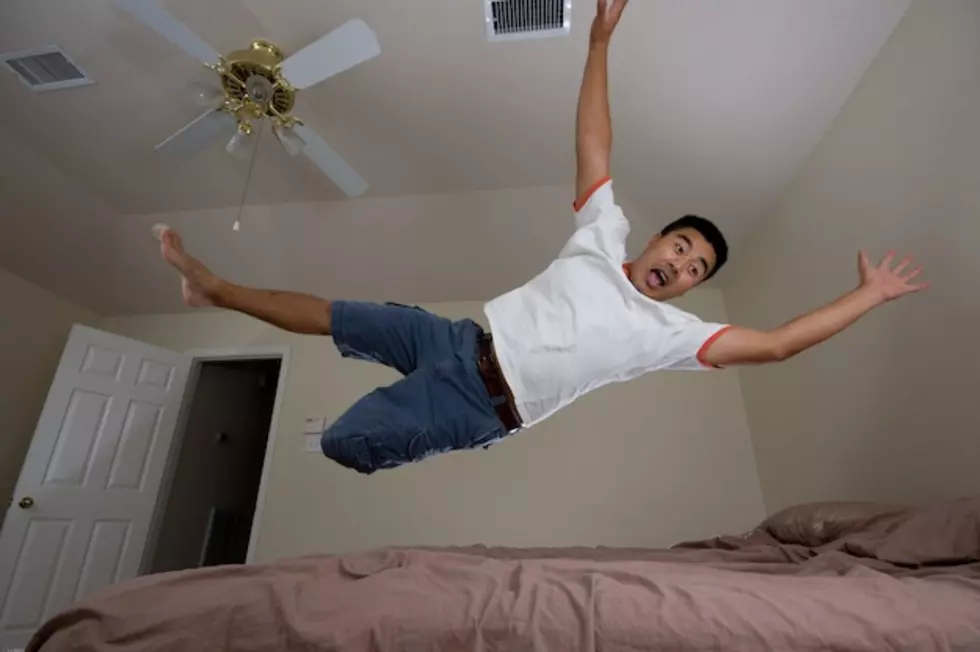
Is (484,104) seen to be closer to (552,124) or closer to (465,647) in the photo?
(552,124)

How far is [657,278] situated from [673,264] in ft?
0.17

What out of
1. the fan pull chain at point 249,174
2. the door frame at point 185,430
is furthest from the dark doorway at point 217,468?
the fan pull chain at point 249,174

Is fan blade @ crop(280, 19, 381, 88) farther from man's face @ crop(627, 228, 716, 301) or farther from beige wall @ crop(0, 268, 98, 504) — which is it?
beige wall @ crop(0, 268, 98, 504)

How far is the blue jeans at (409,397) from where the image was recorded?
1.24 metres

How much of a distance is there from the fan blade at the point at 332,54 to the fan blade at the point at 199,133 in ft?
1.06

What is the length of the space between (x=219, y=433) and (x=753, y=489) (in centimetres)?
362

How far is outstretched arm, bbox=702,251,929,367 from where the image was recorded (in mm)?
1198

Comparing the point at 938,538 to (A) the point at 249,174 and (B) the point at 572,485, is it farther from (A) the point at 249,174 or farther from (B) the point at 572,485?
(A) the point at 249,174

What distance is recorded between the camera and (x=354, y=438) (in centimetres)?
122

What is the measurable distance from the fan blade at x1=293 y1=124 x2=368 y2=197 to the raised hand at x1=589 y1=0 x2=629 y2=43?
3.56 feet

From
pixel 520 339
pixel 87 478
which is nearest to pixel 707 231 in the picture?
pixel 520 339

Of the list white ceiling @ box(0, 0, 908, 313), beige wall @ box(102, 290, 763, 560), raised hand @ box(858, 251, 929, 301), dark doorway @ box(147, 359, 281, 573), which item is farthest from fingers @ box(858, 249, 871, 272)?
dark doorway @ box(147, 359, 281, 573)

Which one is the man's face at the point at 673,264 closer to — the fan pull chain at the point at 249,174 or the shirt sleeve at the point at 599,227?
the shirt sleeve at the point at 599,227

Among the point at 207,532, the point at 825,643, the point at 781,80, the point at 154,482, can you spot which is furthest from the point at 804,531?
the point at 207,532
